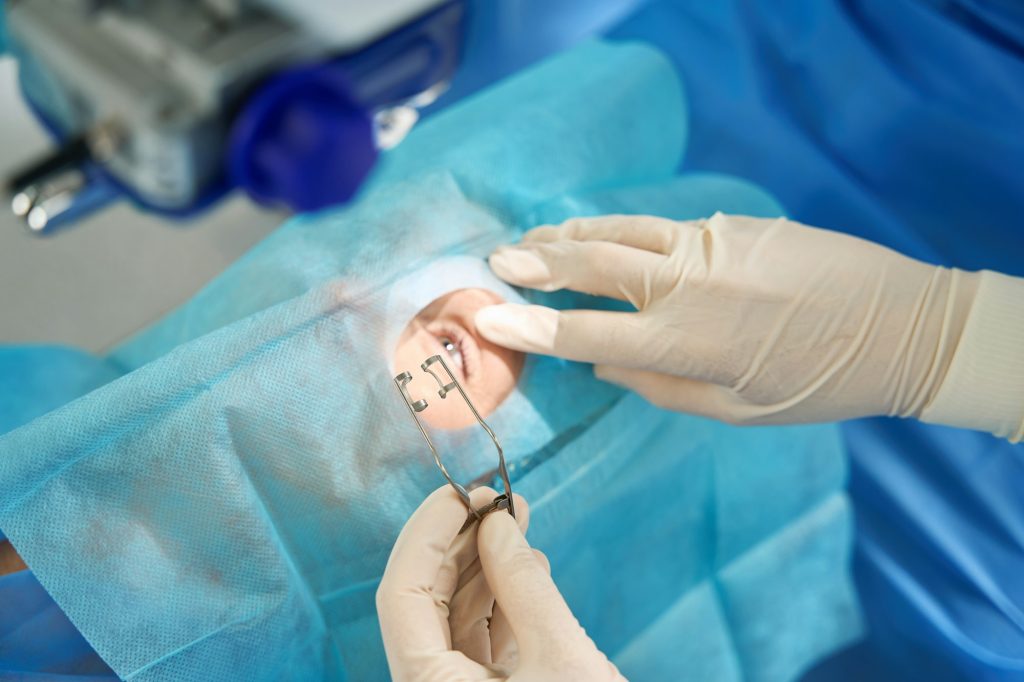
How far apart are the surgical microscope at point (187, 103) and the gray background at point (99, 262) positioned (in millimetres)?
264

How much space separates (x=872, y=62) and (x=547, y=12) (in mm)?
808

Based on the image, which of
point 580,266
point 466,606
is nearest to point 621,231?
point 580,266

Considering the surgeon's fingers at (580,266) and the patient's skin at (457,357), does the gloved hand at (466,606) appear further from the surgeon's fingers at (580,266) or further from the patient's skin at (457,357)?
the surgeon's fingers at (580,266)

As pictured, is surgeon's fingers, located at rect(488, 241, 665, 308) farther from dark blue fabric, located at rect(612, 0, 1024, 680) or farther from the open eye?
dark blue fabric, located at rect(612, 0, 1024, 680)

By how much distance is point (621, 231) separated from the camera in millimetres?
1299

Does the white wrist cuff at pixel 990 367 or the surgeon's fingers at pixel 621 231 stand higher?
the surgeon's fingers at pixel 621 231

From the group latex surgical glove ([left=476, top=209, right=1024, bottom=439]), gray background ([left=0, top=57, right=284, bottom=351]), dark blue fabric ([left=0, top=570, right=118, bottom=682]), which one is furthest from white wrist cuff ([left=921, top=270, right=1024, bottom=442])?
gray background ([left=0, top=57, right=284, bottom=351])

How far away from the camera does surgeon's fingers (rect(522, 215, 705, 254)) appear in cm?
129

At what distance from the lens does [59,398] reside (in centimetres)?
135

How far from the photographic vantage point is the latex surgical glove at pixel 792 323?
1198 mm

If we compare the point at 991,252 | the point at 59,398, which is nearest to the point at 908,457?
the point at 991,252

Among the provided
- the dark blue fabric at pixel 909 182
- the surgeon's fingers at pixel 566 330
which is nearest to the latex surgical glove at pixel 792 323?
the surgeon's fingers at pixel 566 330

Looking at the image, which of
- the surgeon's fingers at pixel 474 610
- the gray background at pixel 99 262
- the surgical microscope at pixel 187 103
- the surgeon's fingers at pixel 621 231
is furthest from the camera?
the gray background at pixel 99 262

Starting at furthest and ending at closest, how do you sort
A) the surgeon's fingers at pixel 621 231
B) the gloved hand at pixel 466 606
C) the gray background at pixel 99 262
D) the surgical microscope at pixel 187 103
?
1. the gray background at pixel 99 262
2. the surgical microscope at pixel 187 103
3. the surgeon's fingers at pixel 621 231
4. the gloved hand at pixel 466 606
